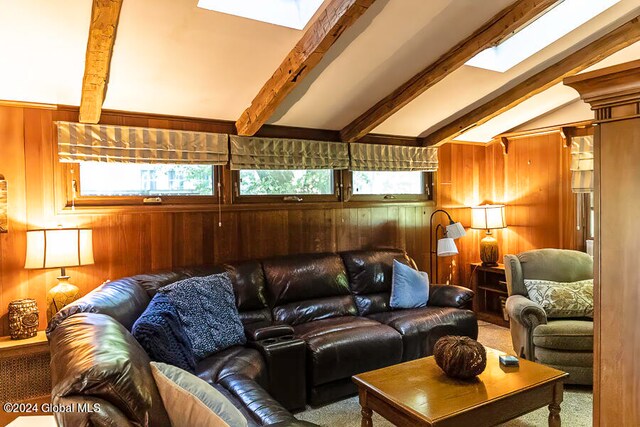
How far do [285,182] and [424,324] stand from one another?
6.08 feet

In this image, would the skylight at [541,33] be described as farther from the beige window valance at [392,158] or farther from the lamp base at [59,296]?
the lamp base at [59,296]

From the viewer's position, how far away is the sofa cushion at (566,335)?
10.2 feet

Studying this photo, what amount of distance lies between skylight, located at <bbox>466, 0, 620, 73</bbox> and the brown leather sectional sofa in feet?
6.75

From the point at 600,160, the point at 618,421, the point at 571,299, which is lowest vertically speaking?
the point at 571,299

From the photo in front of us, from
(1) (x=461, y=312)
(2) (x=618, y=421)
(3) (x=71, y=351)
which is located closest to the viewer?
(2) (x=618, y=421)

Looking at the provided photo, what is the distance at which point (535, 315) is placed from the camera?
3.31m

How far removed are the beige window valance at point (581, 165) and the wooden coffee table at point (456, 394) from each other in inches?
104

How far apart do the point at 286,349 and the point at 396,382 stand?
2.59 feet

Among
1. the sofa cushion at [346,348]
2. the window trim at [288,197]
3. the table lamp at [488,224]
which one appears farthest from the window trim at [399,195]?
the sofa cushion at [346,348]

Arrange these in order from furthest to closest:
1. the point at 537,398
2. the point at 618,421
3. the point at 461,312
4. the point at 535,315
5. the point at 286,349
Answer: the point at 461,312
the point at 535,315
the point at 286,349
the point at 537,398
the point at 618,421

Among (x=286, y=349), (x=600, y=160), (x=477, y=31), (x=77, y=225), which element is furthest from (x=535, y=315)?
(x=77, y=225)

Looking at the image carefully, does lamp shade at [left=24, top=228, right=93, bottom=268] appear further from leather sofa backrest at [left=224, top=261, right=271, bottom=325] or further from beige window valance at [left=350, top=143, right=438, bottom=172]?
beige window valance at [left=350, top=143, right=438, bottom=172]

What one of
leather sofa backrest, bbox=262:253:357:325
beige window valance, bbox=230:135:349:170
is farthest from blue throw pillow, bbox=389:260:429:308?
beige window valance, bbox=230:135:349:170

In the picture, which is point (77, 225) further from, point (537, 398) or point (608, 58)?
point (608, 58)
